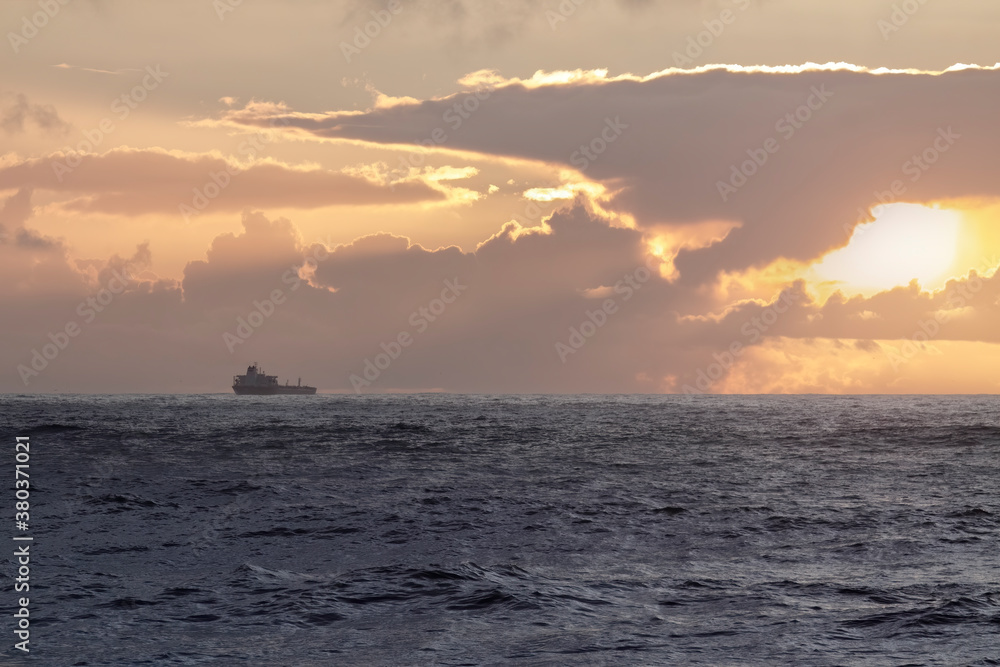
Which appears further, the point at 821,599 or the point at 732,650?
the point at 821,599

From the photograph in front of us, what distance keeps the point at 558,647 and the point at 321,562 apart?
1034 cm

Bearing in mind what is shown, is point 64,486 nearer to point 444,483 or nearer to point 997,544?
point 444,483

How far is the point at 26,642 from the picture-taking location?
15906 millimetres

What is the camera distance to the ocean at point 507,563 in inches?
635

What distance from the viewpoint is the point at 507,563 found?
24.0 metres

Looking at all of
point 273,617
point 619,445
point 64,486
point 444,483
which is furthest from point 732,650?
point 619,445

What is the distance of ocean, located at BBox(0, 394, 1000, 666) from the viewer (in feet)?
52.9

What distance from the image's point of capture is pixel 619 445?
7044 cm

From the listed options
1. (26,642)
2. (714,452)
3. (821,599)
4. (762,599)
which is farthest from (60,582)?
(714,452)

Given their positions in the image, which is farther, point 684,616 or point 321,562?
point 321,562

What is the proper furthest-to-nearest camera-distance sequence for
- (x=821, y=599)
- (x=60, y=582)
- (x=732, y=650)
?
(x=60, y=582)
(x=821, y=599)
(x=732, y=650)

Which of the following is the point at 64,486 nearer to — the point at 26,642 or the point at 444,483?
the point at 444,483

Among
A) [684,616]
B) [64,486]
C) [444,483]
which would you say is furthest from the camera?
[444,483]

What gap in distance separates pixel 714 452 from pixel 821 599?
147ft
